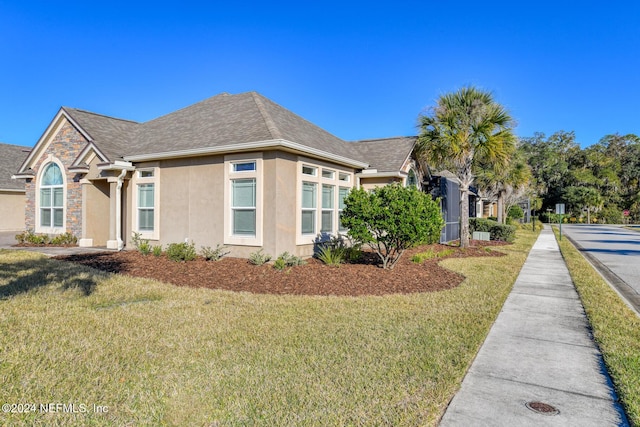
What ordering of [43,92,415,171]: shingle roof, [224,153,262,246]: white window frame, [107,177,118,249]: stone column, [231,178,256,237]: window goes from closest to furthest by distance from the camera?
[224,153,262,246]: white window frame < [231,178,256,237]: window < [43,92,415,171]: shingle roof < [107,177,118,249]: stone column

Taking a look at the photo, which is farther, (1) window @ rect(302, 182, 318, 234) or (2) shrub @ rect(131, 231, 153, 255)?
(2) shrub @ rect(131, 231, 153, 255)

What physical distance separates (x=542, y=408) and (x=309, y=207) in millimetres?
8892

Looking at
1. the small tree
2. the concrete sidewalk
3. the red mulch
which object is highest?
the small tree

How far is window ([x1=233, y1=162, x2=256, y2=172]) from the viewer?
11.0 meters

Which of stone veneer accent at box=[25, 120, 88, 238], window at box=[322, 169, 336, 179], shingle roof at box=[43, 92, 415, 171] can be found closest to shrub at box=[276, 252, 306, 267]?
shingle roof at box=[43, 92, 415, 171]

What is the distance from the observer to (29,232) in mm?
16031

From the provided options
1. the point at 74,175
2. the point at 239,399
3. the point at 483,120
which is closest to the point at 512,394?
the point at 239,399

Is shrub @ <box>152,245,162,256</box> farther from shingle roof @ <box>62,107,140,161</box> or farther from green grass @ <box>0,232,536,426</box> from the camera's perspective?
green grass @ <box>0,232,536,426</box>

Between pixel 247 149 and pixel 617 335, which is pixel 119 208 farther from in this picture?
pixel 617 335

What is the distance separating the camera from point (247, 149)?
422 inches

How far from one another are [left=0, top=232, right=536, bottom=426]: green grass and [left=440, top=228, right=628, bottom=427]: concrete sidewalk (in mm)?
226

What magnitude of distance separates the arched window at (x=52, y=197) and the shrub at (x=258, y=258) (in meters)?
10.3

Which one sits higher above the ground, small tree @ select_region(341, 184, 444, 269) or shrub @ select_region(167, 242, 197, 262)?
small tree @ select_region(341, 184, 444, 269)

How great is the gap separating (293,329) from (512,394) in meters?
2.90
